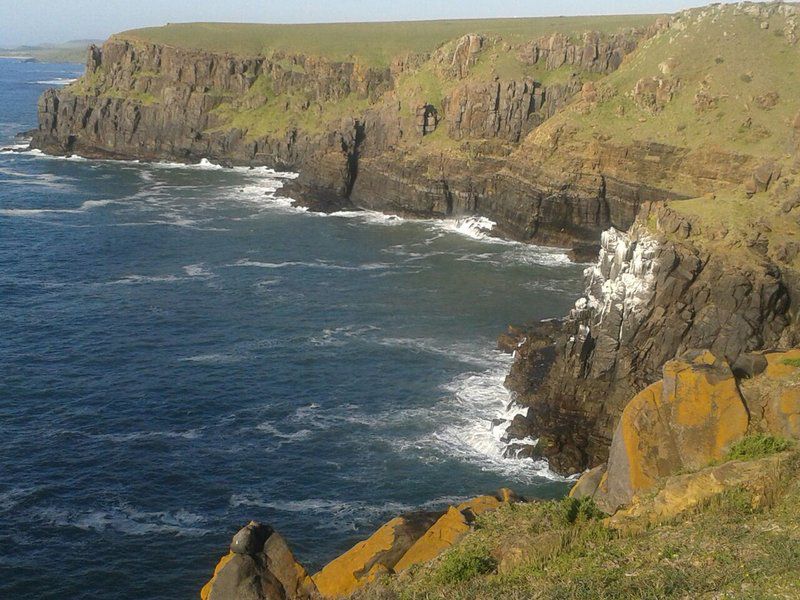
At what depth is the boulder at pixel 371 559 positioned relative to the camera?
26.9 m

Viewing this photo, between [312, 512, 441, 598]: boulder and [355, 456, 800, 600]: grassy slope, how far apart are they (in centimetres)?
207

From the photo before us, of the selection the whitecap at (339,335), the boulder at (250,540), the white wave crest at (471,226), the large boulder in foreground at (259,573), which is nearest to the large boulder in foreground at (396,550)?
the large boulder in foreground at (259,573)

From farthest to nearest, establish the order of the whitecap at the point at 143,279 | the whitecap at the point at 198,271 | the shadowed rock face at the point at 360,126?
the shadowed rock face at the point at 360,126
the whitecap at the point at 198,271
the whitecap at the point at 143,279

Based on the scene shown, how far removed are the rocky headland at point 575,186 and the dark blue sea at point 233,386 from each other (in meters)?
5.84

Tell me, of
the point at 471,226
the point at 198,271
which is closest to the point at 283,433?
the point at 198,271

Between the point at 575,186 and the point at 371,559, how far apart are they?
70.2m

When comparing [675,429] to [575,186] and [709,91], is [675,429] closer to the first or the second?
[575,186]

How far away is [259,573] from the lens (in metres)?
27.0

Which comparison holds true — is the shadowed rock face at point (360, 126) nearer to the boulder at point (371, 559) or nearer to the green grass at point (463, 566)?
the boulder at point (371, 559)

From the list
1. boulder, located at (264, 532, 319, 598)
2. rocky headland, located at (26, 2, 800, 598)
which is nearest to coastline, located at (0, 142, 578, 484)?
rocky headland, located at (26, 2, 800, 598)

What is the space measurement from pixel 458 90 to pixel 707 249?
65.4 metres

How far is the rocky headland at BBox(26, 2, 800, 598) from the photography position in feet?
91.0

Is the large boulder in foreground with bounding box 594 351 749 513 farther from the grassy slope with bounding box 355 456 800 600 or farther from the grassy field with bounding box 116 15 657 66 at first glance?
the grassy field with bounding box 116 15 657 66

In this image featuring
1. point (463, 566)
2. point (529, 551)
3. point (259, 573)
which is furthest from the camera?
point (259, 573)
